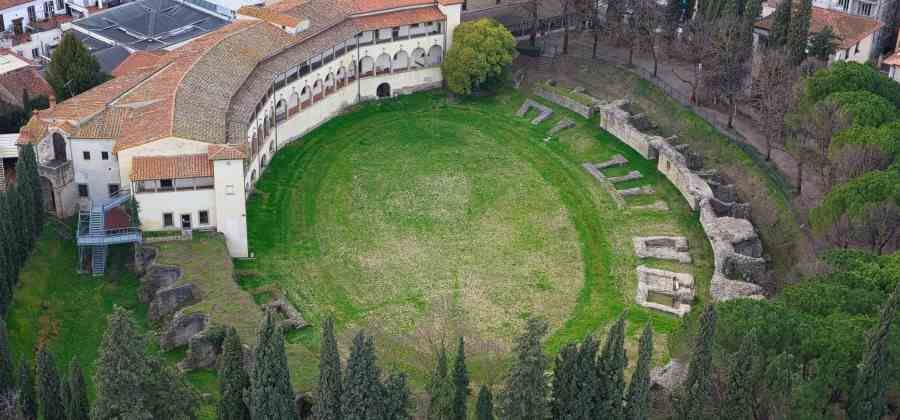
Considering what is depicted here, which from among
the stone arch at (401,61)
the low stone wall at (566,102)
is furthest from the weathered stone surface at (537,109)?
the stone arch at (401,61)

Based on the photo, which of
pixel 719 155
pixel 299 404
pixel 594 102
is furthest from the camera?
pixel 594 102

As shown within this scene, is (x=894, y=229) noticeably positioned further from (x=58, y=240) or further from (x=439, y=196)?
(x=58, y=240)

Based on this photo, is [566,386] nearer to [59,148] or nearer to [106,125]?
[106,125]

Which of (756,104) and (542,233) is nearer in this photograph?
(542,233)

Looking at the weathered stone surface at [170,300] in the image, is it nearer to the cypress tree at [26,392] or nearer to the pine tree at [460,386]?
the cypress tree at [26,392]

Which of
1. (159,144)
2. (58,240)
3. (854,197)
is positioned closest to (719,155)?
(854,197)
